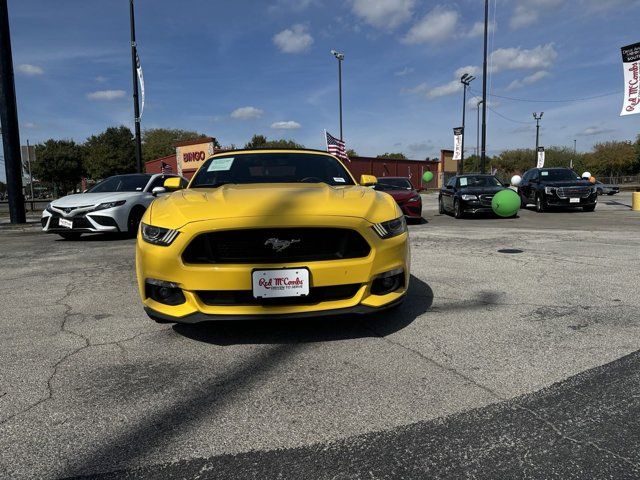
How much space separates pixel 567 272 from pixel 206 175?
4.27m

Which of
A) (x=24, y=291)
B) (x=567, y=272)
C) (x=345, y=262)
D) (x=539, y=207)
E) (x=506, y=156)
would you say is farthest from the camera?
(x=506, y=156)

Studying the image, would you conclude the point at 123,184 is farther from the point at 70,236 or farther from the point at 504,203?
the point at 504,203

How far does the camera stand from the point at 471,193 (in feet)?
43.8

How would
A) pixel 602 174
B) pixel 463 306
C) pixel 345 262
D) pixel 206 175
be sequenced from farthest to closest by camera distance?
pixel 602 174 → pixel 206 175 → pixel 463 306 → pixel 345 262

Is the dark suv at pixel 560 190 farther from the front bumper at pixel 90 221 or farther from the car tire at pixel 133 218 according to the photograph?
the front bumper at pixel 90 221

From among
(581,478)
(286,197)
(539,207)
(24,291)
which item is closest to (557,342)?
(581,478)

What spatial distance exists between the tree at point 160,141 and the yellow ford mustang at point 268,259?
6958cm

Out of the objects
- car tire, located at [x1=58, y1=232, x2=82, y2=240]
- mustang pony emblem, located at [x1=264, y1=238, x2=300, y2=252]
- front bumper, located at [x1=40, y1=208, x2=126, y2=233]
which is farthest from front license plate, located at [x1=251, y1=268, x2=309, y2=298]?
car tire, located at [x1=58, y1=232, x2=82, y2=240]

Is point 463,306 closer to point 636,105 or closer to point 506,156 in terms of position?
point 636,105

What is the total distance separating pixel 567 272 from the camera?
548 cm

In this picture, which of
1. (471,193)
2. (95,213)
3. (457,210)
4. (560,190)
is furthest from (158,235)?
(560,190)

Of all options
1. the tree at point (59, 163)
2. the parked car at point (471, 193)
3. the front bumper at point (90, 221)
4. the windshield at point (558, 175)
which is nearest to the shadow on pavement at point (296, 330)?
the front bumper at point (90, 221)

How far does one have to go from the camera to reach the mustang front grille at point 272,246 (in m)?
2.99

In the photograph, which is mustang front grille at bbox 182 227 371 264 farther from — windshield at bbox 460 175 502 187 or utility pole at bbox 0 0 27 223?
utility pole at bbox 0 0 27 223
